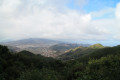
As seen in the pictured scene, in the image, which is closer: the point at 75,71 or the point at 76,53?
the point at 75,71

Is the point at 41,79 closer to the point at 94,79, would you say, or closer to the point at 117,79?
the point at 94,79

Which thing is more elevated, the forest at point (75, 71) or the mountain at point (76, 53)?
the forest at point (75, 71)

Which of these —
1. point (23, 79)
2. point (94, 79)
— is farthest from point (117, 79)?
point (23, 79)

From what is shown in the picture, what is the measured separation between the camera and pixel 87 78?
443 cm

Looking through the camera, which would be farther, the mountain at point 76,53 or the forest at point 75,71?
the mountain at point 76,53

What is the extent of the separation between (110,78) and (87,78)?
120cm

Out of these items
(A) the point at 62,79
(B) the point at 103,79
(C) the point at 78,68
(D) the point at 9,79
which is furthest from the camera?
(D) the point at 9,79

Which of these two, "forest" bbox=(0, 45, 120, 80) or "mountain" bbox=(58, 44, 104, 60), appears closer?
"forest" bbox=(0, 45, 120, 80)

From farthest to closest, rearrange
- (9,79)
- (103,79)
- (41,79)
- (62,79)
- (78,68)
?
(9,79), (78,68), (62,79), (41,79), (103,79)

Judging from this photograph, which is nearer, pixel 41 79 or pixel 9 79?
pixel 41 79

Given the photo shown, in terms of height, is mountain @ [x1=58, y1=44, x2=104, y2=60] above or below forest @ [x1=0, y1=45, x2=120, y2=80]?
below

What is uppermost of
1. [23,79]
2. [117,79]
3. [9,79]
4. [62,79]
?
[117,79]

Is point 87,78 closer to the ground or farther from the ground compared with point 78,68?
farther from the ground

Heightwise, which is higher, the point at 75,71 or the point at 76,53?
the point at 75,71
